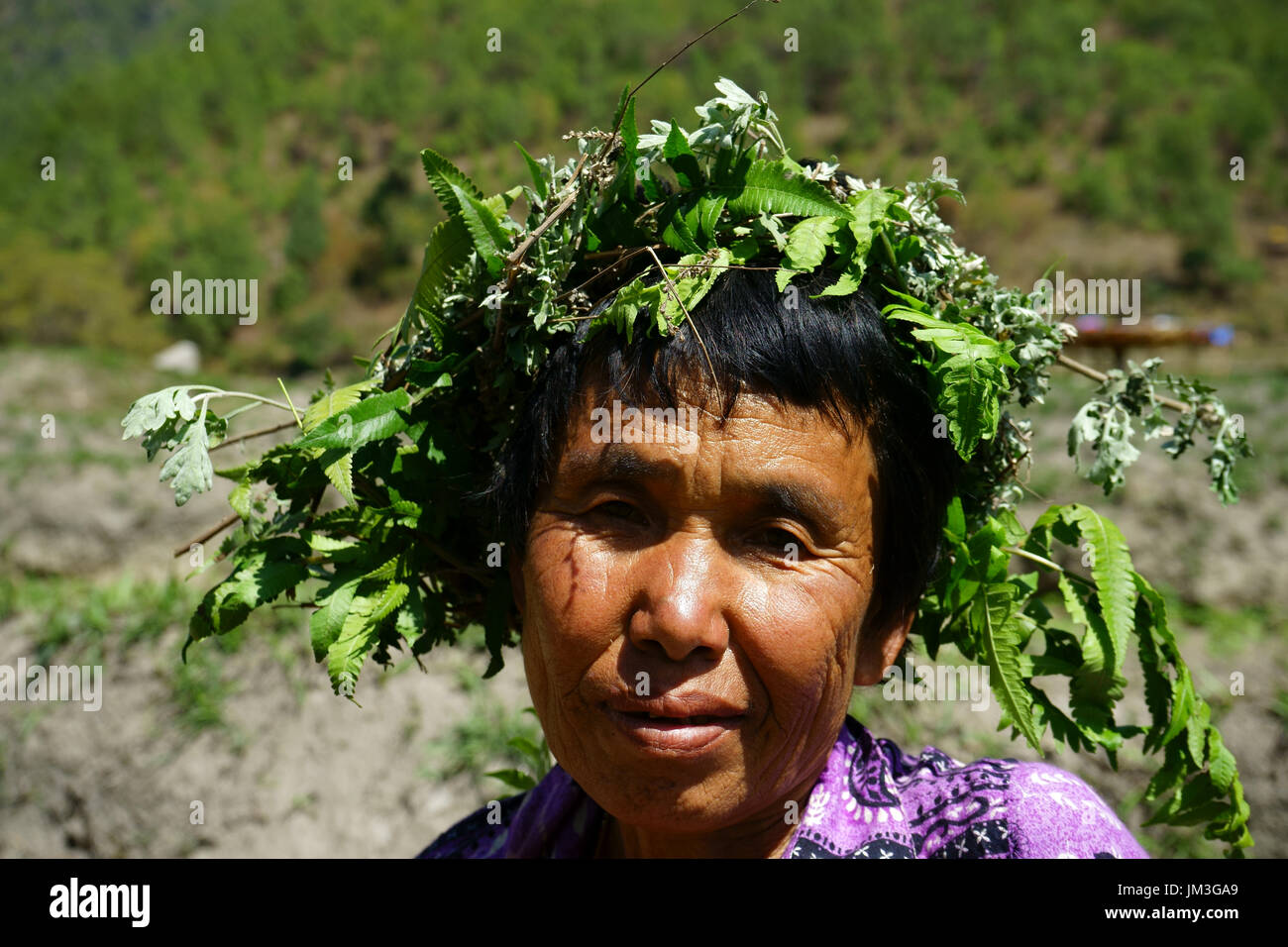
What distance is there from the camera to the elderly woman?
173 centimetres

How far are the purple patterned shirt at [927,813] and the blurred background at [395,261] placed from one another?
3.66 ft

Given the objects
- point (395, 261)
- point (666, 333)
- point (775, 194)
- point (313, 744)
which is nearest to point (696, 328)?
point (666, 333)

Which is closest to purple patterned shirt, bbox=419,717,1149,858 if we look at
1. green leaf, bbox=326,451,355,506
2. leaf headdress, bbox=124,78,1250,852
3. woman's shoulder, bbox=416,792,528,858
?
leaf headdress, bbox=124,78,1250,852

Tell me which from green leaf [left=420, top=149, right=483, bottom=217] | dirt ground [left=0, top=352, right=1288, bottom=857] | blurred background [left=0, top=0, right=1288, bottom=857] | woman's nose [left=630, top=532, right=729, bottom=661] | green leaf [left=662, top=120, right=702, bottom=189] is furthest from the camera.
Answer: blurred background [left=0, top=0, right=1288, bottom=857]

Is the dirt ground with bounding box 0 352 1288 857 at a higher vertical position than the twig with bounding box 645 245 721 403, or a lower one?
lower

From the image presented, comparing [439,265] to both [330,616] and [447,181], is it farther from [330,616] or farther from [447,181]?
[330,616]

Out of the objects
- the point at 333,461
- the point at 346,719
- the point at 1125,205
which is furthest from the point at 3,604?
the point at 1125,205

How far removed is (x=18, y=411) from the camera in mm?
13102

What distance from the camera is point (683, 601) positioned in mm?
1672

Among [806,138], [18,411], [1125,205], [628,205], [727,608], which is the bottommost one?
[727,608]

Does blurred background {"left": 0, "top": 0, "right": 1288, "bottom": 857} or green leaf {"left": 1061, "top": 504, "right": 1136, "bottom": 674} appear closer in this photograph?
green leaf {"left": 1061, "top": 504, "right": 1136, "bottom": 674}

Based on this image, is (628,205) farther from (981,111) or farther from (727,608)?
(981,111)

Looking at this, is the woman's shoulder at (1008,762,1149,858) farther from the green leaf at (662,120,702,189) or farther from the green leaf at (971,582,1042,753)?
the green leaf at (662,120,702,189)

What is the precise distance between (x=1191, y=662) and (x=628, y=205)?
5.46 meters
